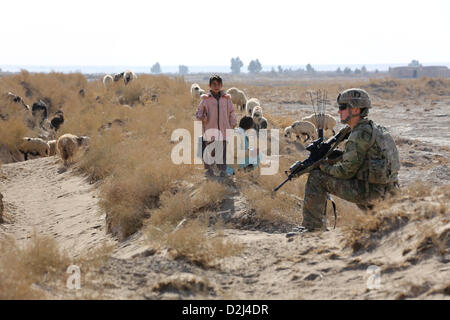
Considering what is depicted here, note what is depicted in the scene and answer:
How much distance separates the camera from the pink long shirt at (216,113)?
7.22 meters

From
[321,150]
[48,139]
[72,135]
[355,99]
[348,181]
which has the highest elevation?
[355,99]

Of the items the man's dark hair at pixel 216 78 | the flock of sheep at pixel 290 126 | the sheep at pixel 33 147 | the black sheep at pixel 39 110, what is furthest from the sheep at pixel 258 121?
the black sheep at pixel 39 110

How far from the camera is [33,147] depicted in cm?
1508

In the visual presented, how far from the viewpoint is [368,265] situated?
3.96 metres

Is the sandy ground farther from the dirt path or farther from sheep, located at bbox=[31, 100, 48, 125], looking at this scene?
sheep, located at bbox=[31, 100, 48, 125]

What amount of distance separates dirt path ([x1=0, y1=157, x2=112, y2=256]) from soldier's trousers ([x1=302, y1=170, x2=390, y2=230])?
2.68 metres

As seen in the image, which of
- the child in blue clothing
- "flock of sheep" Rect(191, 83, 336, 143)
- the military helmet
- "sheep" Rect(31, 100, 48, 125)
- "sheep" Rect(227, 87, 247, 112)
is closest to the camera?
the military helmet

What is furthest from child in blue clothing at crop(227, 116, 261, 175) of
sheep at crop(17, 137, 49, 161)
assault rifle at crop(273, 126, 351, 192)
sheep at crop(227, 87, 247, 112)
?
sheep at crop(17, 137, 49, 161)

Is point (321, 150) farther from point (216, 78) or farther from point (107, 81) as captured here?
point (107, 81)

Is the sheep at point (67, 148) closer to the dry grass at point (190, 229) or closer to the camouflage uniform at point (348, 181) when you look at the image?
the dry grass at point (190, 229)

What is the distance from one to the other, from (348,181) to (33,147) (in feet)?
40.8

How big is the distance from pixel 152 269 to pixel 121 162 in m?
5.44

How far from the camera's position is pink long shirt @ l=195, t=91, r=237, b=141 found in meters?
7.22

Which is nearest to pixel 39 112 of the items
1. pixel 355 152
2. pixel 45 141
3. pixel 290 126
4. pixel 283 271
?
pixel 45 141
